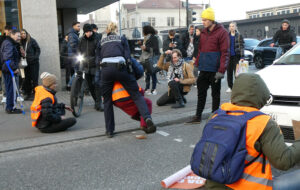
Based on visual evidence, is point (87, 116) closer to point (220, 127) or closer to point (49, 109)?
point (49, 109)

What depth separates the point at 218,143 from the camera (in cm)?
205

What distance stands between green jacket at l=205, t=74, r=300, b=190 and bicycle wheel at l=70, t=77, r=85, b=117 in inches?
198

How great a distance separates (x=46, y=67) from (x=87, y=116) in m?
3.77

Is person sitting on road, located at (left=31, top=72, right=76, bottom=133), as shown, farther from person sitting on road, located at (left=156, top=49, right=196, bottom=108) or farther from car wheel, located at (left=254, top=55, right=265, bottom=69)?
car wheel, located at (left=254, top=55, right=265, bottom=69)

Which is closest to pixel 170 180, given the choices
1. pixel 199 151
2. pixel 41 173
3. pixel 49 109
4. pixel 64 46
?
pixel 199 151

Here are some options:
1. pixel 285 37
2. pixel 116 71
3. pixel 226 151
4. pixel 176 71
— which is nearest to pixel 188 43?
pixel 285 37

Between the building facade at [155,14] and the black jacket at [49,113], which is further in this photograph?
the building facade at [155,14]

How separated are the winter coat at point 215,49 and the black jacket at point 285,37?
5.42 metres

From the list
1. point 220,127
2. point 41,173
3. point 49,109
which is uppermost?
point 220,127

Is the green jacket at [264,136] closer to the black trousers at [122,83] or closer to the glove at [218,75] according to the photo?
the black trousers at [122,83]

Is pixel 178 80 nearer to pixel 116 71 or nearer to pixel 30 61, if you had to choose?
pixel 116 71

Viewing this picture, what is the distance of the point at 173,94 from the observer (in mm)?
7781

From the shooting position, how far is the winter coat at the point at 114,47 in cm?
522

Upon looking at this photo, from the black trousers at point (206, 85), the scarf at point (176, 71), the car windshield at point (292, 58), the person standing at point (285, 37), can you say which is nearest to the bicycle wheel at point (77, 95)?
the scarf at point (176, 71)
